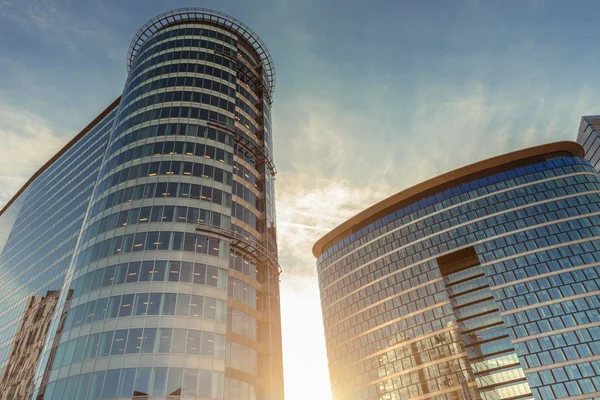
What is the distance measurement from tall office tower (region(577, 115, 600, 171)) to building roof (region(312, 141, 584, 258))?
52777 mm

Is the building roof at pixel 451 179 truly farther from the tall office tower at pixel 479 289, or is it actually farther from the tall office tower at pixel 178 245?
the tall office tower at pixel 178 245

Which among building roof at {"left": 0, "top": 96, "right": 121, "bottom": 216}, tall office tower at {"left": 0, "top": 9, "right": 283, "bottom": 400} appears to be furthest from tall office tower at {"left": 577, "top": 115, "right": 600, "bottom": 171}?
building roof at {"left": 0, "top": 96, "right": 121, "bottom": 216}

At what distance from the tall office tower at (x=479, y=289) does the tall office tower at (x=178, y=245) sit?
57864 millimetres

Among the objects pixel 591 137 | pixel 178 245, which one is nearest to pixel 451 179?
pixel 591 137

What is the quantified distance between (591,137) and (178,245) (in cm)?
17818

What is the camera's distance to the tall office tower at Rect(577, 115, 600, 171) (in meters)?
162

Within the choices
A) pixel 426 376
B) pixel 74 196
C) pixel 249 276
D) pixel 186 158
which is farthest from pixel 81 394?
pixel 426 376

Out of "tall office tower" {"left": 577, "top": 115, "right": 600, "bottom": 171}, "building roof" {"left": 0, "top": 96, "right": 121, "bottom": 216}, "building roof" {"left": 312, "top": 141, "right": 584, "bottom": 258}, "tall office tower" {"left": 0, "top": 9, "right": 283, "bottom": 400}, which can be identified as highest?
"tall office tower" {"left": 577, "top": 115, "right": 600, "bottom": 171}

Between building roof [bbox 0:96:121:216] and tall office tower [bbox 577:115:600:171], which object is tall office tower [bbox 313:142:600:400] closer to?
tall office tower [bbox 577:115:600:171]

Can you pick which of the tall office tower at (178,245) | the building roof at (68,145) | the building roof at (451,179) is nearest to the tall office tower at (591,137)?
the building roof at (451,179)

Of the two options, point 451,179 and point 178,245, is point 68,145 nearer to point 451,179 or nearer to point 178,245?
point 178,245

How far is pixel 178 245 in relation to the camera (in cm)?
4684

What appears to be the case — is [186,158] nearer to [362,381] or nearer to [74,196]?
[74,196]

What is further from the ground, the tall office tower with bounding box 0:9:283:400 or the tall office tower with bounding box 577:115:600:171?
the tall office tower with bounding box 577:115:600:171
